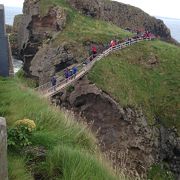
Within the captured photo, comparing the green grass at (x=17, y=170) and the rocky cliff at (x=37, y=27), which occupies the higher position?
the green grass at (x=17, y=170)

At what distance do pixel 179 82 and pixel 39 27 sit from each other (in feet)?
71.9

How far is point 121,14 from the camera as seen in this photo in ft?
280

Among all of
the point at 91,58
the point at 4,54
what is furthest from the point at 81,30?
the point at 4,54

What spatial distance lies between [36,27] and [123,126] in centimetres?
2513

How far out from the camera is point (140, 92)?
4653 centimetres

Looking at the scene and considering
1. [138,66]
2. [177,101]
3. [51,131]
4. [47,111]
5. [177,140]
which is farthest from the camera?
[138,66]

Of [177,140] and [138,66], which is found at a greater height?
[138,66]

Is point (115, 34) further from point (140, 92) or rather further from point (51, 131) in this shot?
point (51, 131)

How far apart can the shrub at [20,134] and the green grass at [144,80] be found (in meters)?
33.4

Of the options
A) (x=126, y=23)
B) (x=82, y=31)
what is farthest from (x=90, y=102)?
(x=126, y=23)

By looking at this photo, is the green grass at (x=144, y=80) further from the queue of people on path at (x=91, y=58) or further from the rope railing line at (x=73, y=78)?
the queue of people on path at (x=91, y=58)

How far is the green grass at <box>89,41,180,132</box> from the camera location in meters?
44.5

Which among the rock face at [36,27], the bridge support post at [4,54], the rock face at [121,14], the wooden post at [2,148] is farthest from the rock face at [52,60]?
the wooden post at [2,148]

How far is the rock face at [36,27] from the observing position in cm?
5897
